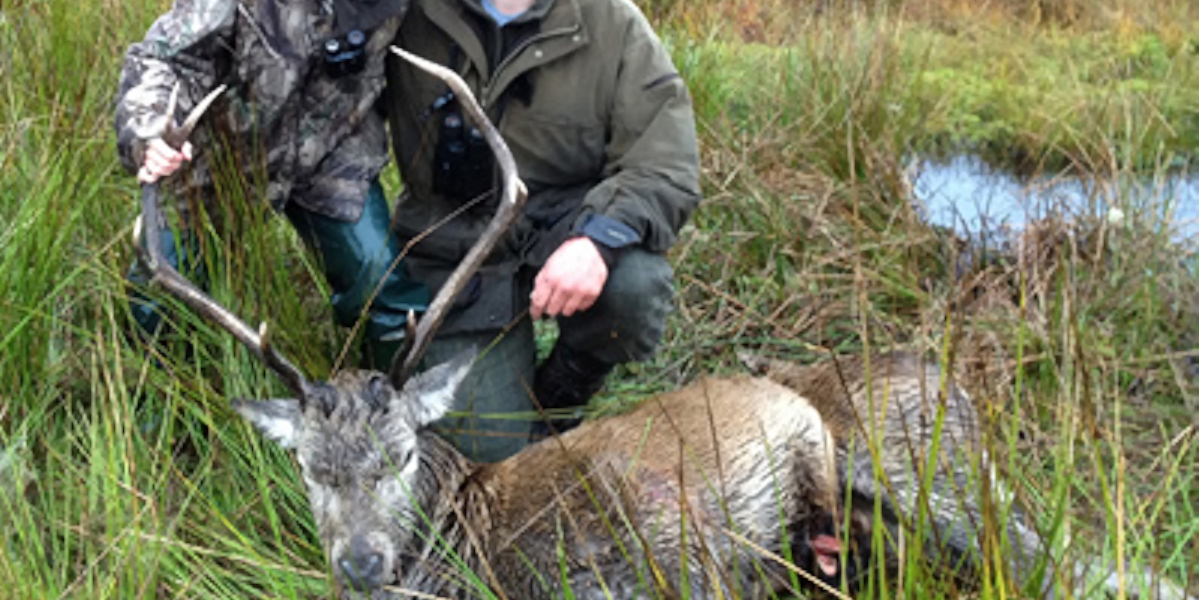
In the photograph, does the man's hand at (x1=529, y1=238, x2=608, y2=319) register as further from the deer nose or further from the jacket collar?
the deer nose

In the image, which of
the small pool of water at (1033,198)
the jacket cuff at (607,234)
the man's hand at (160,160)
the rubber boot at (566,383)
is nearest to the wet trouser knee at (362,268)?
the rubber boot at (566,383)

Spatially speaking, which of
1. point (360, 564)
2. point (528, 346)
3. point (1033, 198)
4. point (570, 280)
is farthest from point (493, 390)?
point (1033, 198)

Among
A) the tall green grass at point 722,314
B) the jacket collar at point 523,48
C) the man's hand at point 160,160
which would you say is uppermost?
the jacket collar at point 523,48

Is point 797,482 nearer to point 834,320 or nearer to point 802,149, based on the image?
point 834,320

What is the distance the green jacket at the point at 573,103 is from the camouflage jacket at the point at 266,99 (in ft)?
0.45

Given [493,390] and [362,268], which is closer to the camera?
[362,268]

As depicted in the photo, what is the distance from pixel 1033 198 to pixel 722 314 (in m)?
1.98

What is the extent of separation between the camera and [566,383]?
4176mm

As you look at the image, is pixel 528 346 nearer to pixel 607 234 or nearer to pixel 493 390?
pixel 493 390

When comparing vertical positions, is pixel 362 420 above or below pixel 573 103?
below

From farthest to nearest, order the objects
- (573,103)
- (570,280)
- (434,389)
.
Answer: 1. (573,103)
2. (570,280)
3. (434,389)

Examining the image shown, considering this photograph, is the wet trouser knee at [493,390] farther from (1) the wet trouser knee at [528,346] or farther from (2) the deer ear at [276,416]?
(2) the deer ear at [276,416]

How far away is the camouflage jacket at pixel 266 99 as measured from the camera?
141 inches

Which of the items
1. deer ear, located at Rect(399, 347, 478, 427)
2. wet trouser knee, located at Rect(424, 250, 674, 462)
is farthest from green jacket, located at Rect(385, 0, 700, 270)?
deer ear, located at Rect(399, 347, 478, 427)
